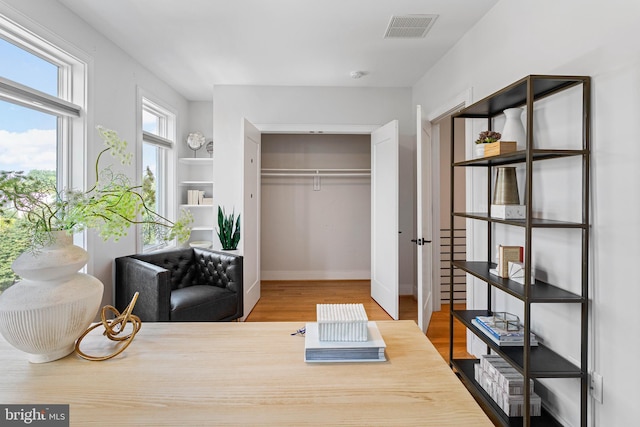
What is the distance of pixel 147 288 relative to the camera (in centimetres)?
262

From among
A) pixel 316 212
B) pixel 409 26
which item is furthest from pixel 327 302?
pixel 409 26

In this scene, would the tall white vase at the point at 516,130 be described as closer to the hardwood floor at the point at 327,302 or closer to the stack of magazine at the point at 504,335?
A: the stack of magazine at the point at 504,335

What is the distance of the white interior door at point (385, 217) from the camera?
3467 mm

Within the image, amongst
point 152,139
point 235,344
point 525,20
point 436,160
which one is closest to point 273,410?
point 235,344

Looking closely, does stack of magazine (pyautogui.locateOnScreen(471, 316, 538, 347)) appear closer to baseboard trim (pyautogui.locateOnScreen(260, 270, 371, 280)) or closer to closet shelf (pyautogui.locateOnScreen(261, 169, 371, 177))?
baseboard trim (pyautogui.locateOnScreen(260, 270, 371, 280))

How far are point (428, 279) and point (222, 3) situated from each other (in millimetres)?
2813

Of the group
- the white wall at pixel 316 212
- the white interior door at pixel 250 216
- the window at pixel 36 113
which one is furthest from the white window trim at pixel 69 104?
the white wall at pixel 316 212

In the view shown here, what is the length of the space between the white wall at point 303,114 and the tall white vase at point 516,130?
2272mm

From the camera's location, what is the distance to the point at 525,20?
2061 mm

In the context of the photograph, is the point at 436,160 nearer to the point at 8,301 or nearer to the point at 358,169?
the point at 358,169

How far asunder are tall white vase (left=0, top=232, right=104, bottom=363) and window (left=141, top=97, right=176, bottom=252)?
2.81m

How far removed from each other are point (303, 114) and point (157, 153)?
1.87 meters

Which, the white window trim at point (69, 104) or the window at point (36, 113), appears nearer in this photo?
the window at point (36, 113)

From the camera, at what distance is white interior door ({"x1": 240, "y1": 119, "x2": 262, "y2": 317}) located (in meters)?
3.51
